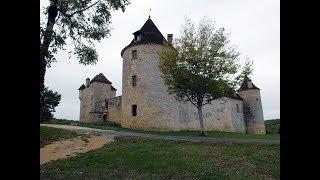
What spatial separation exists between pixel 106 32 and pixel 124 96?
17.4 metres

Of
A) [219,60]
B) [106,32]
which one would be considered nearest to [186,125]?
[219,60]

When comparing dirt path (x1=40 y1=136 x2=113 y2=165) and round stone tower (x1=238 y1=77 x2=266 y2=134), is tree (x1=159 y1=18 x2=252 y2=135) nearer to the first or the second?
dirt path (x1=40 y1=136 x2=113 y2=165)

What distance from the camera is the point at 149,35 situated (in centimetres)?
3488

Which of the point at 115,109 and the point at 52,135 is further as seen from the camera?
the point at 115,109

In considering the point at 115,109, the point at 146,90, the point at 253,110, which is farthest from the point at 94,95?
the point at 253,110

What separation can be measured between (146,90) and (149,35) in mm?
5927

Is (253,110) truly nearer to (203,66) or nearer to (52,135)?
(203,66)

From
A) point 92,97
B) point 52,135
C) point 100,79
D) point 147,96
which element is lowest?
point 52,135

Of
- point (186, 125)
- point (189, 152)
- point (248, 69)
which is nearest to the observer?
point (189, 152)

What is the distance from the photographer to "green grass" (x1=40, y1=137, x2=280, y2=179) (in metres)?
12.1

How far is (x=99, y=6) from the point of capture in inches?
714

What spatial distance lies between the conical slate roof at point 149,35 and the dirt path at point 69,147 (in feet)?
51.9

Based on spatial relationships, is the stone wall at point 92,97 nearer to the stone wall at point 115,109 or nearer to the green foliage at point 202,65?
the stone wall at point 115,109
